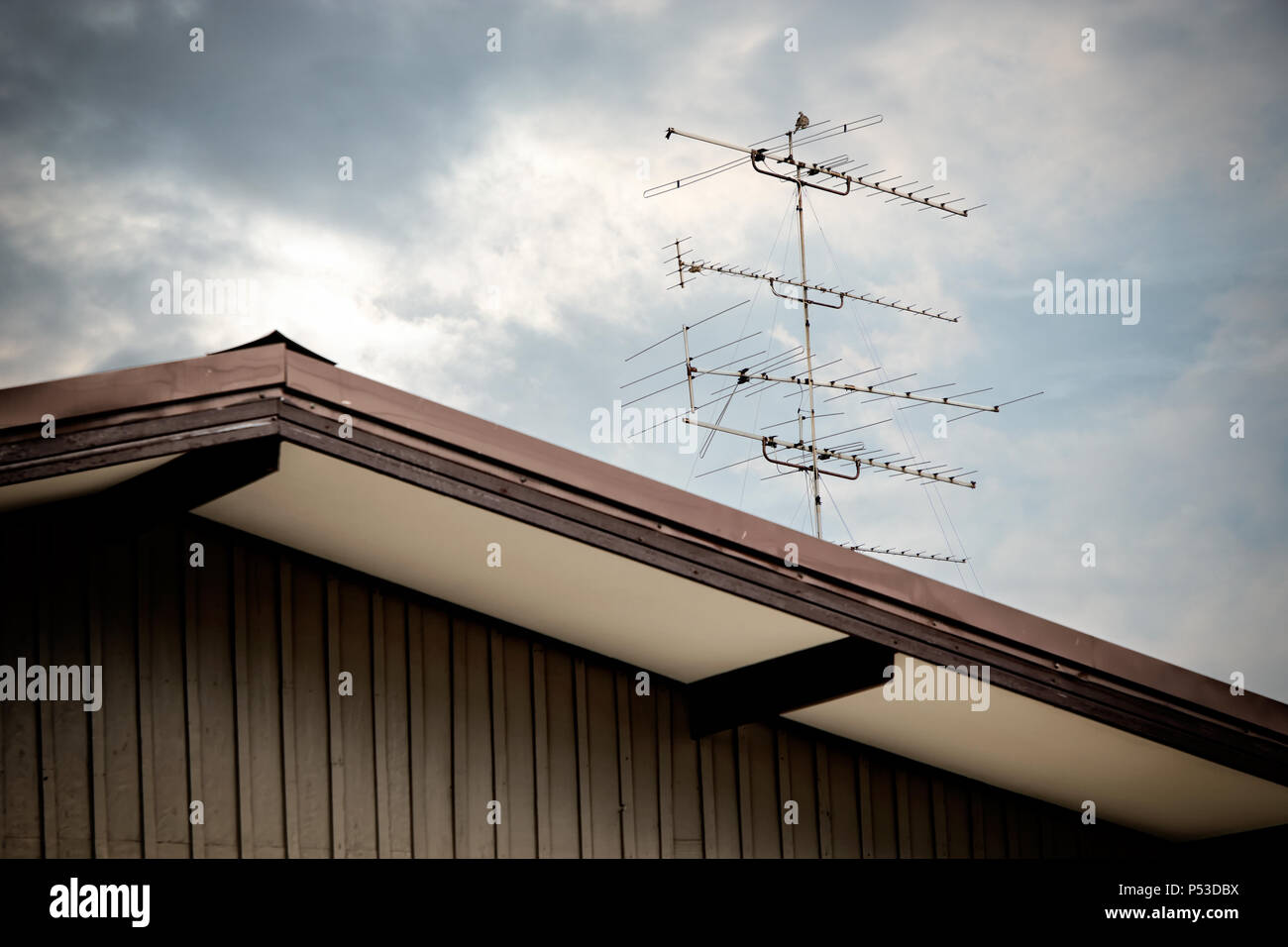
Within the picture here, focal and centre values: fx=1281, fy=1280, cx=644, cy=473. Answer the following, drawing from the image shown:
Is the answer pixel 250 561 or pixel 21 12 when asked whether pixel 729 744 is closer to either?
pixel 250 561

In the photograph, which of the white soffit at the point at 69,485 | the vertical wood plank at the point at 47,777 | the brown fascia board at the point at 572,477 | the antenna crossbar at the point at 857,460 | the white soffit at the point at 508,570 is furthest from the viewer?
the antenna crossbar at the point at 857,460

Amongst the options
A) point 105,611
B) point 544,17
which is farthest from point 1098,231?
point 105,611

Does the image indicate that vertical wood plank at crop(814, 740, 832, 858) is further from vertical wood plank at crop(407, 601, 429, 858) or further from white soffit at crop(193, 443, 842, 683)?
vertical wood plank at crop(407, 601, 429, 858)

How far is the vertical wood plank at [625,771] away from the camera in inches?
224

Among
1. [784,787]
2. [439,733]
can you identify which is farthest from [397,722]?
[784,787]

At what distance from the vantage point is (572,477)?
4.48 meters

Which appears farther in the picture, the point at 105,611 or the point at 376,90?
the point at 376,90

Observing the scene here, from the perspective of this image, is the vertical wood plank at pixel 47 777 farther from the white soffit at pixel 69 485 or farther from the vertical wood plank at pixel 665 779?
the vertical wood plank at pixel 665 779

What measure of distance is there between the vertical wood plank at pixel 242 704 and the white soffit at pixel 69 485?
26.9 inches

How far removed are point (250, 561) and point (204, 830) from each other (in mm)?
1091

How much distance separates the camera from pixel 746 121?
26375 millimetres

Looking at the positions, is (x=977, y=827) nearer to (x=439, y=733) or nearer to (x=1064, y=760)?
(x=1064, y=760)

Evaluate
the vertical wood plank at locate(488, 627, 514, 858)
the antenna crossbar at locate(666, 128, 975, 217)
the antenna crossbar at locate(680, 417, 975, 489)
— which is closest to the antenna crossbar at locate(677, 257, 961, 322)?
the antenna crossbar at locate(666, 128, 975, 217)

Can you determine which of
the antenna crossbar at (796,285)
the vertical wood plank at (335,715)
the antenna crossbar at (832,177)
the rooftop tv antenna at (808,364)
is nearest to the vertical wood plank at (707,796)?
the vertical wood plank at (335,715)
